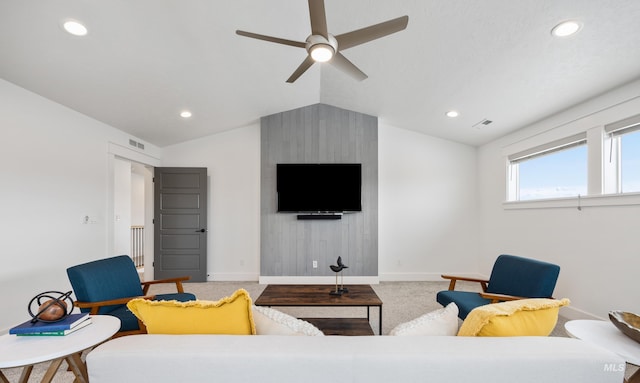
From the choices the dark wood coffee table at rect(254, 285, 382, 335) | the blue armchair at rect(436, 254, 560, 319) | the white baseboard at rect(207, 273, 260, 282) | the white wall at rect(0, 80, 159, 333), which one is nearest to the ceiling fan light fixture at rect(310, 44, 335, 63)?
the dark wood coffee table at rect(254, 285, 382, 335)

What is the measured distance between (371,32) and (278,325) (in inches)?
74.1

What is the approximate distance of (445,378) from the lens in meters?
1.02

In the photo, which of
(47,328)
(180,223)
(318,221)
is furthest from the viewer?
(180,223)

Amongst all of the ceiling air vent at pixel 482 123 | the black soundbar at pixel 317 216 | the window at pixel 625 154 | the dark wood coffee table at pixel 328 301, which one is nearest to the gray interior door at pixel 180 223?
the black soundbar at pixel 317 216

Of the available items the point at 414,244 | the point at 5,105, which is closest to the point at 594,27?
the point at 414,244

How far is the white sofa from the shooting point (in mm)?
1017

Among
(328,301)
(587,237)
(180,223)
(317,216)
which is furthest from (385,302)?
(180,223)

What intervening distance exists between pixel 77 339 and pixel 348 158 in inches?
166

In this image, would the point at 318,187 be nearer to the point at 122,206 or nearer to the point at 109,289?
the point at 109,289

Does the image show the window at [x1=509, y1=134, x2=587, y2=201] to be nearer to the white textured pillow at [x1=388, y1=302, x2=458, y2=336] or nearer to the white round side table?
the white textured pillow at [x1=388, y1=302, x2=458, y2=336]

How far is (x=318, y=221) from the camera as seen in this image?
5.04 metres

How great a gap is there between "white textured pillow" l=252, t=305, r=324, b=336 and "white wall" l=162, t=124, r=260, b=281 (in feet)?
13.1

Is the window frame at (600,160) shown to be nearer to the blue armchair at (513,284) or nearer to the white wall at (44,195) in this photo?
the blue armchair at (513,284)

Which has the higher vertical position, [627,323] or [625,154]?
[625,154]
